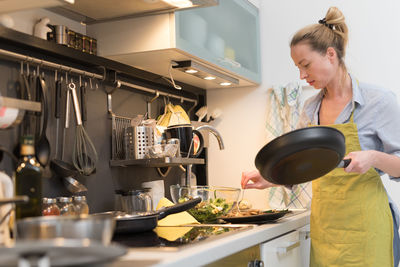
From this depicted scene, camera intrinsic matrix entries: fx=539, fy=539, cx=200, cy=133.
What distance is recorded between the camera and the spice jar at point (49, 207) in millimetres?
1578

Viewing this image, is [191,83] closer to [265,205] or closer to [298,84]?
[298,84]

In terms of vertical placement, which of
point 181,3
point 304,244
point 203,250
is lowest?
point 304,244

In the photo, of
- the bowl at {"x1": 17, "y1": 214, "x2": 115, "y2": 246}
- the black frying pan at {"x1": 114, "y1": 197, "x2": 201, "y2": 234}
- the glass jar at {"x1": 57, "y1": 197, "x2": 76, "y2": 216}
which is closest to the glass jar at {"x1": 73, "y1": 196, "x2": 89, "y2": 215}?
the glass jar at {"x1": 57, "y1": 197, "x2": 76, "y2": 216}

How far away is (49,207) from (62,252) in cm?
83

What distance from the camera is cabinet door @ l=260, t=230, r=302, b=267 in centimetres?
163

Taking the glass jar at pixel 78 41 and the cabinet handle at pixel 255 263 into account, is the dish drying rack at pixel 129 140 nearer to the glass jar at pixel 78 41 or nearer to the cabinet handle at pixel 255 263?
the glass jar at pixel 78 41

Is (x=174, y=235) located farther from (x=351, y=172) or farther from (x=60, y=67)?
(x=60, y=67)

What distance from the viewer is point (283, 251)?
1.73 meters

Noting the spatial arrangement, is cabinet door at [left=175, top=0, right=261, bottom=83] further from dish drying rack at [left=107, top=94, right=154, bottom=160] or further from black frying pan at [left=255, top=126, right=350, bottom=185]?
black frying pan at [left=255, top=126, right=350, bottom=185]

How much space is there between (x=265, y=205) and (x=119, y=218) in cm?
120

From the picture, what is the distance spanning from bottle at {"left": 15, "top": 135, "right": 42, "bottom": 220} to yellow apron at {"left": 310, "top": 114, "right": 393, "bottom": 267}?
0.98 meters

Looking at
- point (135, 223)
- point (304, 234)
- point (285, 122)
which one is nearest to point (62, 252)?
point (135, 223)

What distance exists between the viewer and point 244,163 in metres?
2.69

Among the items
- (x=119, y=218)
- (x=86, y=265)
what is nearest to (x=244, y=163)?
(x=119, y=218)
